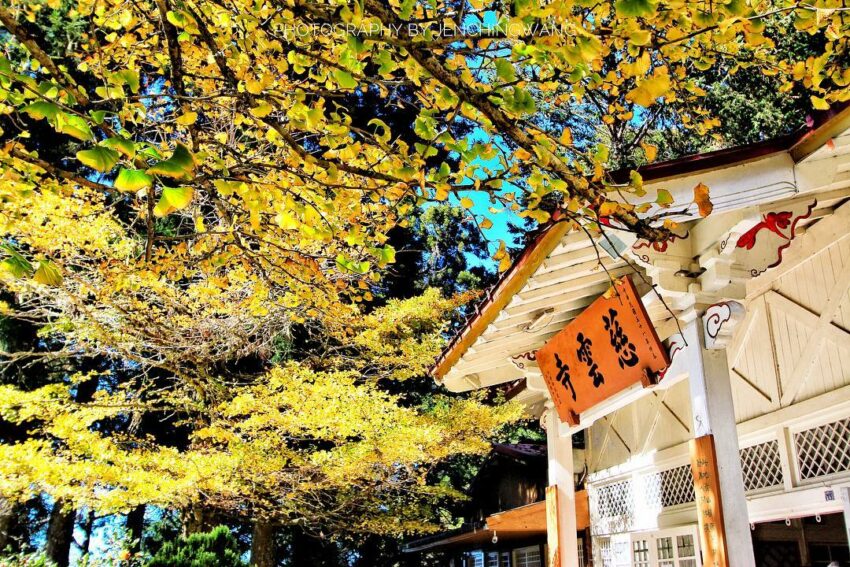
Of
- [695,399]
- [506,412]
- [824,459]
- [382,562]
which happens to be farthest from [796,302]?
[382,562]

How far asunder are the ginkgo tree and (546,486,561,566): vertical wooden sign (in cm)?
279

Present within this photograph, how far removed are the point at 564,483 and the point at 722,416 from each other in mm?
2979

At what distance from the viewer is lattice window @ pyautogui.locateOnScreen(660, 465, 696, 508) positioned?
21.1ft

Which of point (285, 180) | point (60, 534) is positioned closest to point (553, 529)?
point (285, 180)

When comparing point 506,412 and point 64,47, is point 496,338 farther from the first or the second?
point 64,47

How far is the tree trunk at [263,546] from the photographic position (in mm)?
14516

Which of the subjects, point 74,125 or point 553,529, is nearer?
point 74,125

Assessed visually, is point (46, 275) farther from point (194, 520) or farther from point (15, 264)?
point (194, 520)

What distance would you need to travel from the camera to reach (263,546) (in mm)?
14602

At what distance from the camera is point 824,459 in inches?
182

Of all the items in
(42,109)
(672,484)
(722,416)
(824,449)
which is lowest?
(672,484)

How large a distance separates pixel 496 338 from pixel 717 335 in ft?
7.87

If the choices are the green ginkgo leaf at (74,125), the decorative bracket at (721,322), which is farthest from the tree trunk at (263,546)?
the green ginkgo leaf at (74,125)

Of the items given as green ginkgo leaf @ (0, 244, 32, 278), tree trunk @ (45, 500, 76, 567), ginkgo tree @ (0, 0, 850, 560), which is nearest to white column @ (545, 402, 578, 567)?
ginkgo tree @ (0, 0, 850, 560)
